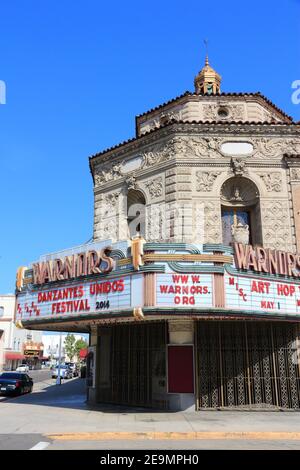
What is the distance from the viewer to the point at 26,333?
90.3 meters

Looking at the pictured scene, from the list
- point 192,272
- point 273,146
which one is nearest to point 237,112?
point 273,146

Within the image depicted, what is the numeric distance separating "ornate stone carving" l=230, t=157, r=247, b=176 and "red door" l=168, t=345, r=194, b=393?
319 inches

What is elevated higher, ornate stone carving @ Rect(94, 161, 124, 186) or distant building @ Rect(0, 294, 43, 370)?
ornate stone carving @ Rect(94, 161, 124, 186)

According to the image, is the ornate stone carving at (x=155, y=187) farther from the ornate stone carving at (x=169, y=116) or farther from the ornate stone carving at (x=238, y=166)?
the ornate stone carving at (x=169, y=116)

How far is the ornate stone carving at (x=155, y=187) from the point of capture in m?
20.4

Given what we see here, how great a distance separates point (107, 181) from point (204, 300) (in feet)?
33.4

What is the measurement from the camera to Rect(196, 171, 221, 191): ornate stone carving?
1994cm

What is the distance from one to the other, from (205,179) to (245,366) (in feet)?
27.4

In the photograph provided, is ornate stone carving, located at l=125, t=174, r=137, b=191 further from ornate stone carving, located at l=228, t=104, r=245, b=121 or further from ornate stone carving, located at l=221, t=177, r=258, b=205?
ornate stone carving, located at l=228, t=104, r=245, b=121

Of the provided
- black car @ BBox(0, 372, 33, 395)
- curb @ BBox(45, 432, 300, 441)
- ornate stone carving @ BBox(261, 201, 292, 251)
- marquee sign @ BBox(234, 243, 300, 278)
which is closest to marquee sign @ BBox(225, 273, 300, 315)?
marquee sign @ BBox(234, 243, 300, 278)

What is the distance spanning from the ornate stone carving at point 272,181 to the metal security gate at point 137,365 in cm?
792

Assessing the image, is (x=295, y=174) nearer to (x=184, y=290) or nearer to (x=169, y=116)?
(x=169, y=116)

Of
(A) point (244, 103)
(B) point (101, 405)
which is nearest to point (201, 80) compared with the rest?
(A) point (244, 103)
